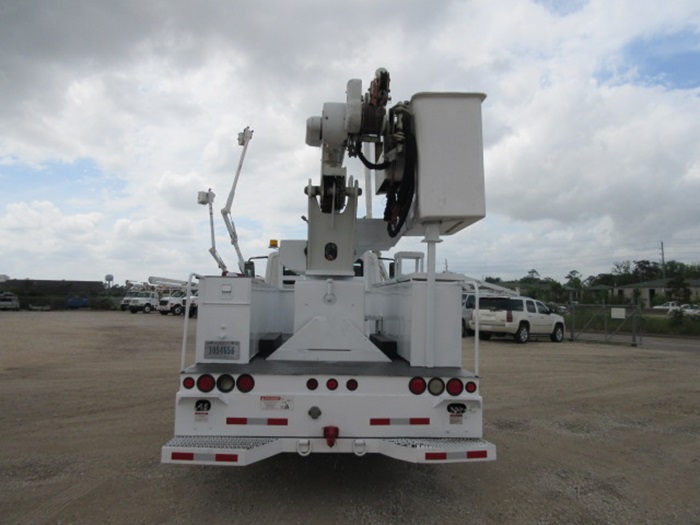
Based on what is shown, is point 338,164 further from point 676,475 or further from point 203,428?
point 676,475

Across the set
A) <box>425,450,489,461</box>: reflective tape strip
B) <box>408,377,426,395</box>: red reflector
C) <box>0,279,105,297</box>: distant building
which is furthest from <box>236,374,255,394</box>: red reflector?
<box>0,279,105,297</box>: distant building

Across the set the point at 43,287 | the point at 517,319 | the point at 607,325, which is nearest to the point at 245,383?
the point at 517,319

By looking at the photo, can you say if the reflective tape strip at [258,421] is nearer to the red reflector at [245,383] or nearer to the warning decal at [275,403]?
the warning decal at [275,403]

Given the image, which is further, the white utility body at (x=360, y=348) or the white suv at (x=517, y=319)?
the white suv at (x=517, y=319)

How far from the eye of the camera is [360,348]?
5082 mm

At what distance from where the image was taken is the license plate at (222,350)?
4707mm

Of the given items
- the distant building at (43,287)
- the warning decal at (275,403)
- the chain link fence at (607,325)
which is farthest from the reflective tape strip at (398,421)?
the distant building at (43,287)

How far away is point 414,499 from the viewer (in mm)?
4762

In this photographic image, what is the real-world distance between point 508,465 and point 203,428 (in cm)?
322

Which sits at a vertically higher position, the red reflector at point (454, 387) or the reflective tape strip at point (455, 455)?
the red reflector at point (454, 387)

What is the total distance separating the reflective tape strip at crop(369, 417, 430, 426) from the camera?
175 inches

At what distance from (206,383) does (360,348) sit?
1404 mm

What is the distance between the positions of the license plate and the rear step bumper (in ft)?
2.17

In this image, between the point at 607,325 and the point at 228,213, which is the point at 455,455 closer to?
the point at 228,213
